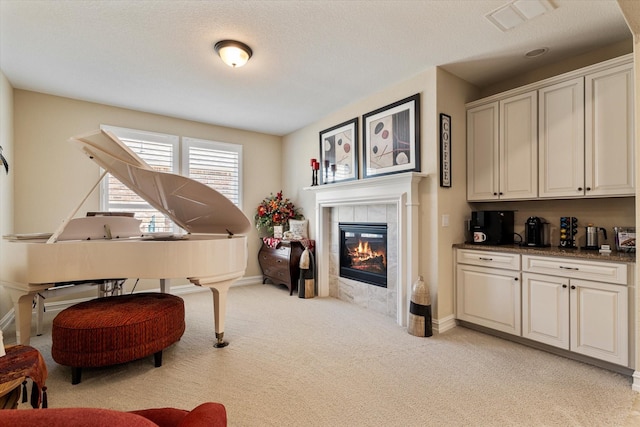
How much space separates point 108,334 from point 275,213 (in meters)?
3.25

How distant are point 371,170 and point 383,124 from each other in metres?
0.57

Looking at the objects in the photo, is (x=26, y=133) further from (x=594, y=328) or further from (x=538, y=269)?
(x=594, y=328)

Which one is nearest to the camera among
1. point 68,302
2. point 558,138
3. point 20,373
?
point 20,373

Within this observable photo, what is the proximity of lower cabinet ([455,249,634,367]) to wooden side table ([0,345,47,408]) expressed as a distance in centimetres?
326

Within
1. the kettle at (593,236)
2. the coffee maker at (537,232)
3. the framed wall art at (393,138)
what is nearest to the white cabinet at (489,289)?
the coffee maker at (537,232)

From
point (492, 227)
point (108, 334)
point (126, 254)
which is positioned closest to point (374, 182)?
point (492, 227)

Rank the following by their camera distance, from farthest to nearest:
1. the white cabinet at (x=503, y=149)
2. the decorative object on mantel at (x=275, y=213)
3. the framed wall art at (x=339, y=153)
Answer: the decorative object on mantel at (x=275, y=213) < the framed wall art at (x=339, y=153) < the white cabinet at (x=503, y=149)

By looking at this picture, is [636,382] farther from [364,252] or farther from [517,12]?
[517,12]

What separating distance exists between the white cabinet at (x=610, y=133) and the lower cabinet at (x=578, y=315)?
0.81m

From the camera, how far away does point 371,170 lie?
3795mm

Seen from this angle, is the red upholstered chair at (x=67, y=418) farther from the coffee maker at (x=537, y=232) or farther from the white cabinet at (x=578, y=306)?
the coffee maker at (x=537, y=232)

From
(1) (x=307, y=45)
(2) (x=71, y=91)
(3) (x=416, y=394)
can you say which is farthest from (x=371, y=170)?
(2) (x=71, y=91)

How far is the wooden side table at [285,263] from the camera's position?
4.50 meters

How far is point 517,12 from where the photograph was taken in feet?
7.25
